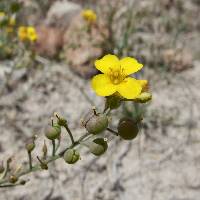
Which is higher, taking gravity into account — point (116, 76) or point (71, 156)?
point (116, 76)

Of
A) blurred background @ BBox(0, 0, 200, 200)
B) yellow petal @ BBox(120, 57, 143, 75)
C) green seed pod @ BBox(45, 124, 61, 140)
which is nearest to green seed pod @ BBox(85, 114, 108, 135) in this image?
green seed pod @ BBox(45, 124, 61, 140)

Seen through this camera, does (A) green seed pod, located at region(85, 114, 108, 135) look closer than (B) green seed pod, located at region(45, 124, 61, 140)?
Yes

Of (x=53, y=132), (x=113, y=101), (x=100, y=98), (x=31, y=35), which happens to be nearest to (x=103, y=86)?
(x=113, y=101)

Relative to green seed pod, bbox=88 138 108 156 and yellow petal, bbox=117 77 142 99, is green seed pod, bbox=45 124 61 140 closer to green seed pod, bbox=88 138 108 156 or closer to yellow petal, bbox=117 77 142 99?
green seed pod, bbox=88 138 108 156

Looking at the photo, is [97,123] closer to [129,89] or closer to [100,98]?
[129,89]

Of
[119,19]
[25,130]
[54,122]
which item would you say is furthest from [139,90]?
[119,19]

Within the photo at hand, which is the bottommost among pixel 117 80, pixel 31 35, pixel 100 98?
pixel 100 98

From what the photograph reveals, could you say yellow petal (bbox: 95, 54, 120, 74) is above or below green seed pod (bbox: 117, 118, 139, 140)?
above

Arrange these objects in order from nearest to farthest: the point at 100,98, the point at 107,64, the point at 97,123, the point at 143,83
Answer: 1. the point at 97,123
2. the point at 143,83
3. the point at 107,64
4. the point at 100,98
